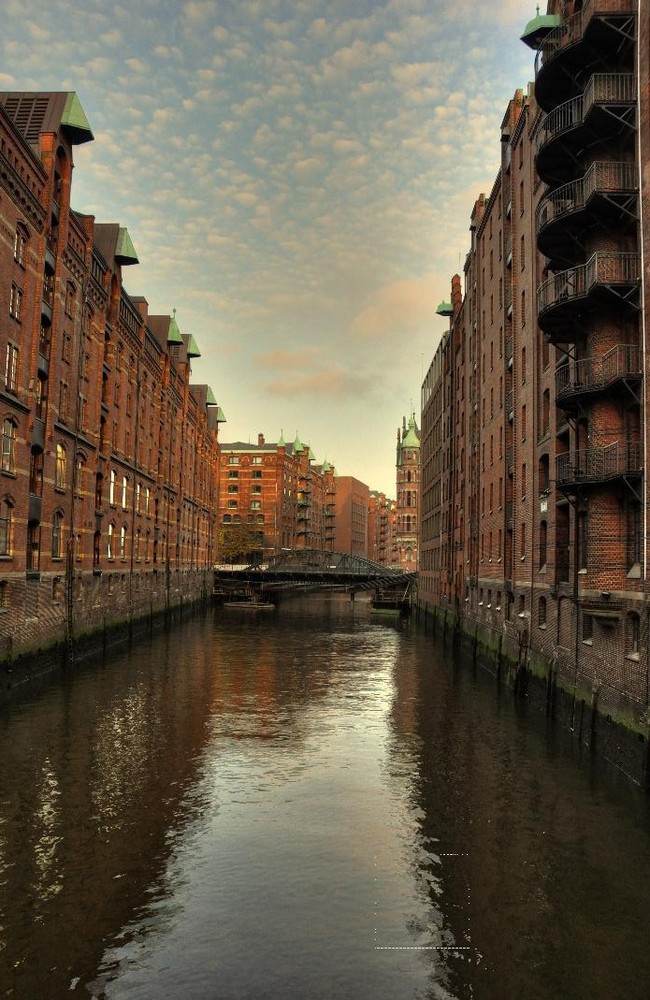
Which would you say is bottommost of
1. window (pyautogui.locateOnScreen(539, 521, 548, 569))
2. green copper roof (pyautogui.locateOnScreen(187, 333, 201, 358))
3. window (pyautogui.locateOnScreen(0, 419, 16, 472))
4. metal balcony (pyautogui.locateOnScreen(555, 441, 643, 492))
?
window (pyautogui.locateOnScreen(539, 521, 548, 569))

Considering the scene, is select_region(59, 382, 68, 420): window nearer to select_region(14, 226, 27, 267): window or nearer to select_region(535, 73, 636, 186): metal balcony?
select_region(14, 226, 27, 267): window

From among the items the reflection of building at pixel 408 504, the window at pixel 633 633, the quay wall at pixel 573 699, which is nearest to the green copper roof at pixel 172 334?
the quay wall at pixel 573 699

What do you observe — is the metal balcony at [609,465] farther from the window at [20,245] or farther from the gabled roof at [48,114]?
the gabled roof at [48,114]

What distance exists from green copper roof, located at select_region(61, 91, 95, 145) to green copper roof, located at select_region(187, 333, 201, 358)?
4364 centimetres

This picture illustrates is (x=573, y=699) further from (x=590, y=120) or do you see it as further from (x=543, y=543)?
(x=590, y=120)

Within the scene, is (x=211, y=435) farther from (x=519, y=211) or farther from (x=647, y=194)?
(x=647, y=194)

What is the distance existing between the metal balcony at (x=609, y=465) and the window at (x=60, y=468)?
22389 mm

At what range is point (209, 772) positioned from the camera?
59.0 feet

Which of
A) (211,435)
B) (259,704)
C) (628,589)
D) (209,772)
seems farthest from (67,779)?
(211,435)

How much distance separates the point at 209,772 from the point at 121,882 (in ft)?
20.6

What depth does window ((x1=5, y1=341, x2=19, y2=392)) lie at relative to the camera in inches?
1083

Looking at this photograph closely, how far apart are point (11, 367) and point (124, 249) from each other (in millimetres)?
17943

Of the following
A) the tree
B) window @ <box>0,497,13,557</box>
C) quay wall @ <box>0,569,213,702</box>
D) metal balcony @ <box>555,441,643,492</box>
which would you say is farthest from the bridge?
metal balcony @ <box>555,441,643,492</box>

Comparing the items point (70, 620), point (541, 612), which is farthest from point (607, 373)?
point (70, 620)
